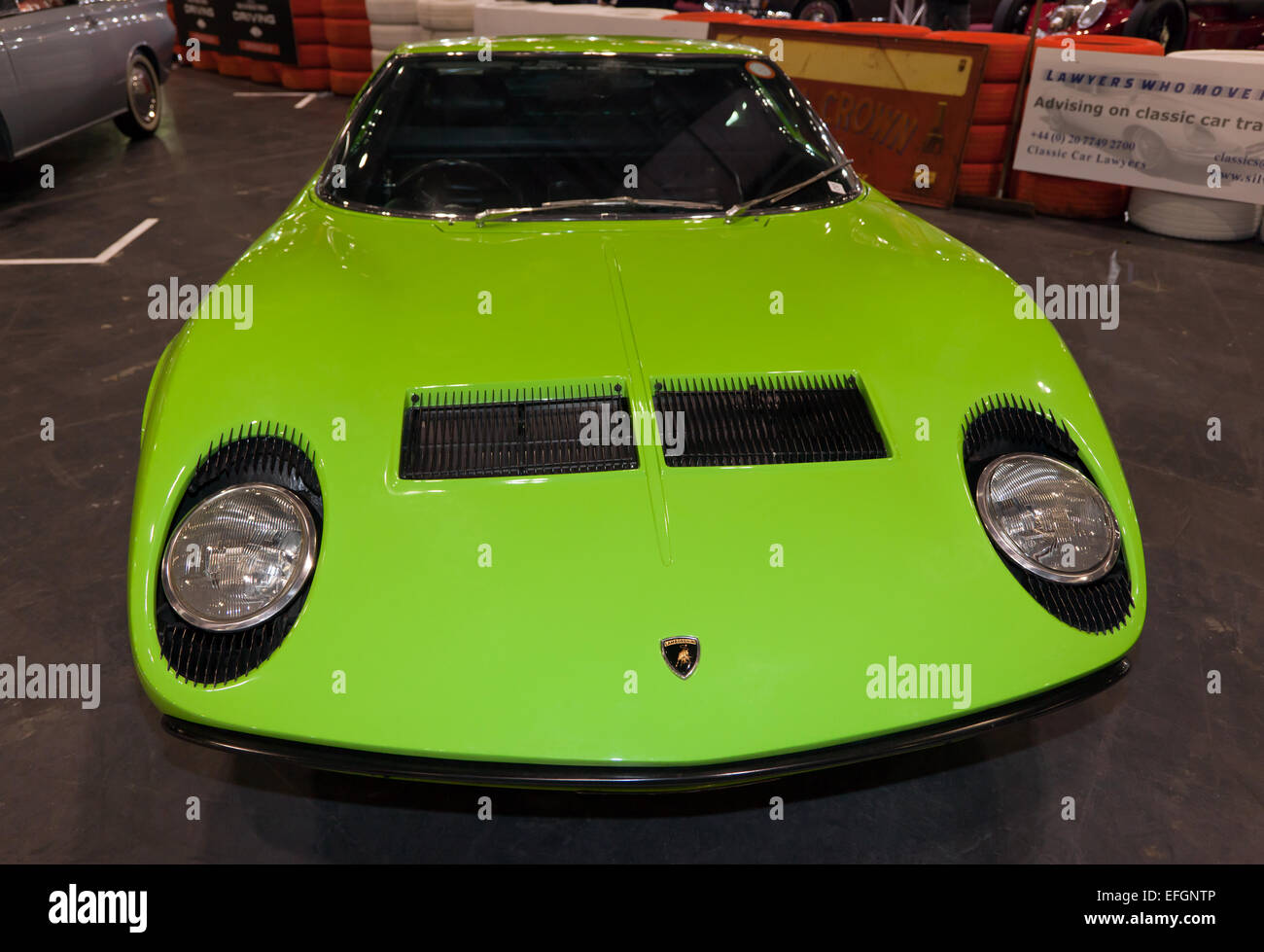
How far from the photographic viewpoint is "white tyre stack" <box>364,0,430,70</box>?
26.0 ft

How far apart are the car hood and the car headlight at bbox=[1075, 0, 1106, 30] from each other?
246 inches

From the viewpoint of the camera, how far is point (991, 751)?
1794 millimetres

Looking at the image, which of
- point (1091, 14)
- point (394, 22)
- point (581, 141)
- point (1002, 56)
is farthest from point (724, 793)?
point (394, 22)

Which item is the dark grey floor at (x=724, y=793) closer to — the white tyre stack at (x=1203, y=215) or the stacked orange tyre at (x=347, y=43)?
the white tyre stack at (x=1203, y=215)

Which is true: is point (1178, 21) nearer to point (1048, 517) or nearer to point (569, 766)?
point (1048, 517)

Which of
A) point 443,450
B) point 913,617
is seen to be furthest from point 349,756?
point 913,617

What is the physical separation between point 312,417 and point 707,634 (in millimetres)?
757

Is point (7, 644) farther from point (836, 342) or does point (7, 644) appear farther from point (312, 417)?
point (836, 342)

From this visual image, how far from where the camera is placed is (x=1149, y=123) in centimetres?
481

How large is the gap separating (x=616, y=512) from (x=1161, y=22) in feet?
26.6

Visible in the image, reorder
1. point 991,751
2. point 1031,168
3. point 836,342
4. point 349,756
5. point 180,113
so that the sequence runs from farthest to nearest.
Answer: point 180,113
point 1031,168
point 991,751
point 836,342
point 349,756

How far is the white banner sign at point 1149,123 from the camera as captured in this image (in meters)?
4.59

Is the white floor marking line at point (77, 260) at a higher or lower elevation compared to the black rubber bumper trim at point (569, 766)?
lower

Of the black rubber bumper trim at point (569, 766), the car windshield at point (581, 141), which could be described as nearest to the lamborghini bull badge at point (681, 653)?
the black rubber bumper trim at point (569, 766)
